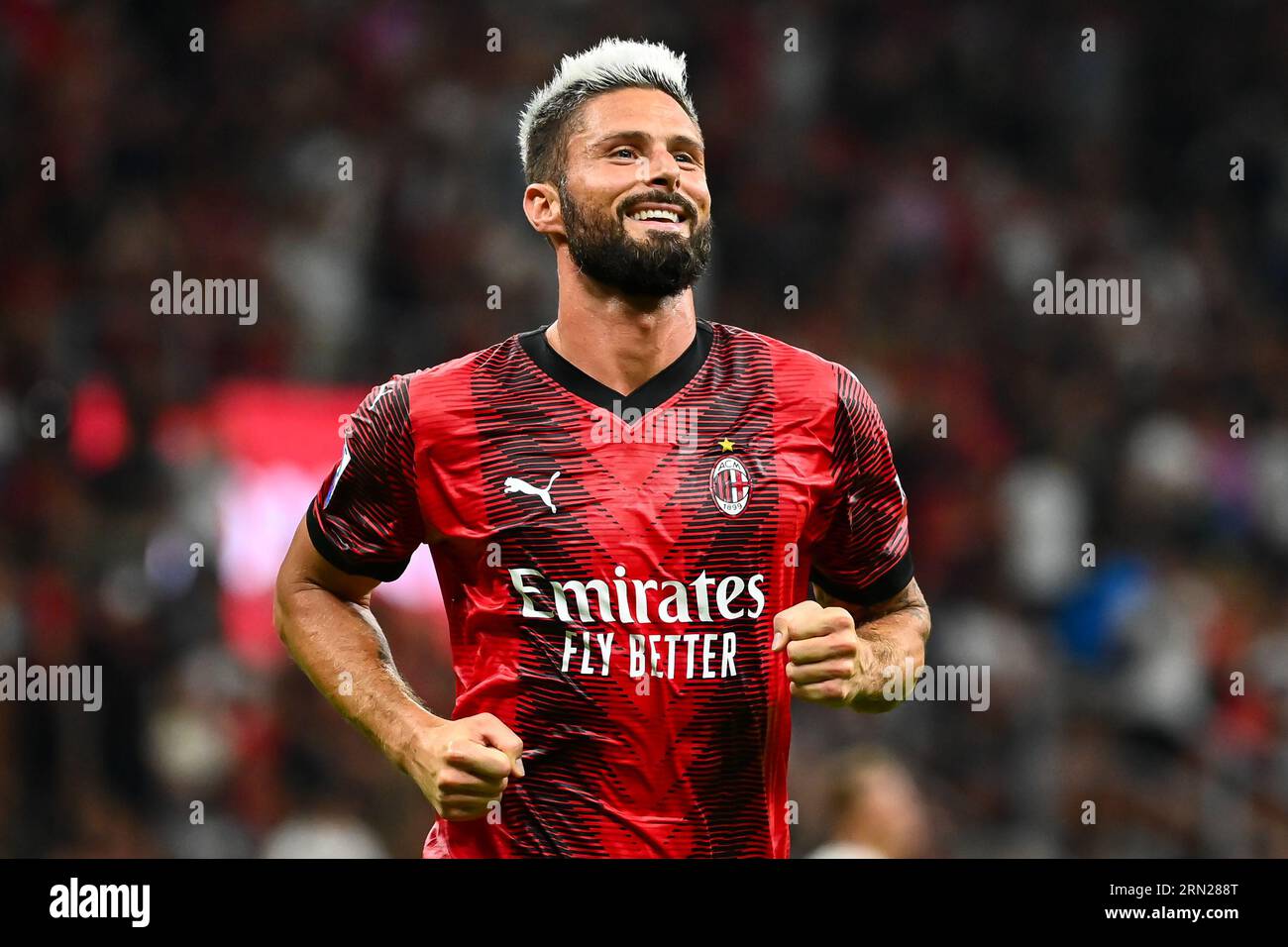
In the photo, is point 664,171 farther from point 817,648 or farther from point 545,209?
point 817,648

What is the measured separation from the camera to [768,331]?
31.7 ft

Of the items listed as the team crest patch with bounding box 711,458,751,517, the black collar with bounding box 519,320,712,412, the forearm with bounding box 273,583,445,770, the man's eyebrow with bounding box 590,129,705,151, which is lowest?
the forearm with bounding box 273,583,445,770

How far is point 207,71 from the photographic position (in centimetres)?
→ 1021

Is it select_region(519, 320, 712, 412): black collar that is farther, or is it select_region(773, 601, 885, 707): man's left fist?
select_region(519, 320, 712, 412): black collar

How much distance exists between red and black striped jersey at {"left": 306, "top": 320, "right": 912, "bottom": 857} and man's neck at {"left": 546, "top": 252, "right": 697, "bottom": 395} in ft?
0.13

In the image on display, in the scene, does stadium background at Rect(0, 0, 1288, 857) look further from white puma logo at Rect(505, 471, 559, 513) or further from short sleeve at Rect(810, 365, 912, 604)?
white puma logo at Rect(505, 471, 559, 513)

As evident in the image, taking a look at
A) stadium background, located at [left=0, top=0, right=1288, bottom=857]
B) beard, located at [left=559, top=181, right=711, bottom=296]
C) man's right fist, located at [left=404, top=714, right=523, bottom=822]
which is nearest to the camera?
man's right fist, located at [left=404, top=714, right=523, bottom=822]

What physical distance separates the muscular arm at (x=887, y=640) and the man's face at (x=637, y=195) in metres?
0.90

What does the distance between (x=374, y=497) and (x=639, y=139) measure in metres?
1.05

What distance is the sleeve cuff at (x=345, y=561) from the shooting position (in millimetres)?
3926

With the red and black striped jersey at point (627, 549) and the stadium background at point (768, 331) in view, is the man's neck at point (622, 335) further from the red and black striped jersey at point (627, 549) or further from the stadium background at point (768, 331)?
the stadium background at point (768, 331)

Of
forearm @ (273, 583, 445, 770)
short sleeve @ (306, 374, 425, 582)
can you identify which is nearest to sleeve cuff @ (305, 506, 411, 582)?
short sleeve @ (306, 374, 425, 582)

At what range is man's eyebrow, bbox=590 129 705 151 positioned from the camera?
3.84m
